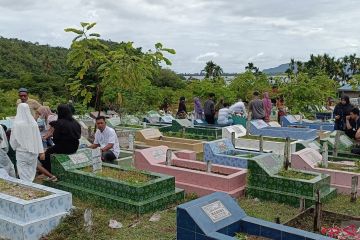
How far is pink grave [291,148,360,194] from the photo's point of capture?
805 centimetres

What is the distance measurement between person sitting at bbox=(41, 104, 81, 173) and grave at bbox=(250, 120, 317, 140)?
6935mm

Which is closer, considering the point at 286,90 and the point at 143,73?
the point at 143,73

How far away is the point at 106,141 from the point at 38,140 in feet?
5.99

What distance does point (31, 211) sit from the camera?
535 cm

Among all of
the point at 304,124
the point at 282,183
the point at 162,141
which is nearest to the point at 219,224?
the point at 282,183

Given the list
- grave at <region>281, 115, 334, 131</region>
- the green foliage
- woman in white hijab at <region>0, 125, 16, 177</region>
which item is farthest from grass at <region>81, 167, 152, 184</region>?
the green foliage

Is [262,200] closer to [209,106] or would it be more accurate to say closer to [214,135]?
[214,135]

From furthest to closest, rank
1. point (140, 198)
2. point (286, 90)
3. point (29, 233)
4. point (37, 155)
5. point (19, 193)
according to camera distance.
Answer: point (286, 90), point (37, 155), point (140, 198), point (19, 193), point (29, 233)

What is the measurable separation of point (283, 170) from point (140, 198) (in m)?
2.76

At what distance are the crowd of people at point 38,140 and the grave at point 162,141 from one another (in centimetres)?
376

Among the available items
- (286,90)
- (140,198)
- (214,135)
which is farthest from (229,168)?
(286,90)

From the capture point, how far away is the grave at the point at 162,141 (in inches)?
482

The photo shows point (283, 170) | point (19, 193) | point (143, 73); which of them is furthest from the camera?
point (143, 73)

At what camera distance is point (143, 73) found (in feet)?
33.7
